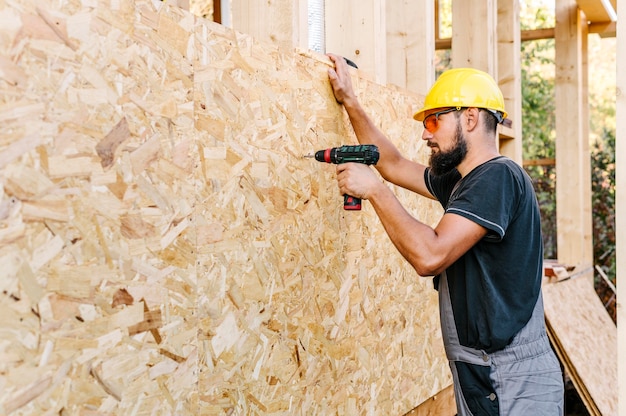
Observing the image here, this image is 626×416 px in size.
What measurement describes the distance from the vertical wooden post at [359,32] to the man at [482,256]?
60 centimetres

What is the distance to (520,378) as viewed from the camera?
2.56 m

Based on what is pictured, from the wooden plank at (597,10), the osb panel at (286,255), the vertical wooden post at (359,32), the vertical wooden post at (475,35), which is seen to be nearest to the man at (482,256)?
the osb panel at (286,255)

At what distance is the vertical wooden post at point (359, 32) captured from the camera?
10.6 feet

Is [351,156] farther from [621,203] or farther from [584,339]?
[584,339]

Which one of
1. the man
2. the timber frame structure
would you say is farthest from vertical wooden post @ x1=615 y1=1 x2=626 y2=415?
the man

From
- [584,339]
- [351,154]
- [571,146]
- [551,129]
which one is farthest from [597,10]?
[551,129]

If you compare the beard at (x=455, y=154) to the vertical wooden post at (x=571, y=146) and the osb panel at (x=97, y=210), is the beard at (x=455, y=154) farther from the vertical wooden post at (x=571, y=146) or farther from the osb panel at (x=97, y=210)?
the vertical wooden post at (x=571, y=146)

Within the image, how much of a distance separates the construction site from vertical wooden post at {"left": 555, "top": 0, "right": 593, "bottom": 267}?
357cm

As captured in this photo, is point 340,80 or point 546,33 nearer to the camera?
point 340,80

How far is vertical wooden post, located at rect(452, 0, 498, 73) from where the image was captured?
457 cm

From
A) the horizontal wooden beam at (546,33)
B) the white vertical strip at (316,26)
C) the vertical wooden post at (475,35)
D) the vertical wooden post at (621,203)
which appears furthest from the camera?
the horizontal wooden beam at (546,33)

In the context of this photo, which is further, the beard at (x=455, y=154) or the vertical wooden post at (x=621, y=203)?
the beard at (x=455, y=154)

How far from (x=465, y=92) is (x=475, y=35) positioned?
2051mm

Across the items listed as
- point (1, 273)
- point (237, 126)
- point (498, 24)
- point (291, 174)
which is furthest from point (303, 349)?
point (498, 24)
